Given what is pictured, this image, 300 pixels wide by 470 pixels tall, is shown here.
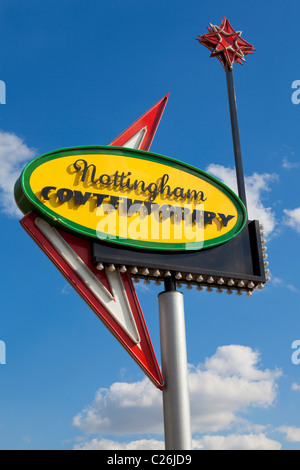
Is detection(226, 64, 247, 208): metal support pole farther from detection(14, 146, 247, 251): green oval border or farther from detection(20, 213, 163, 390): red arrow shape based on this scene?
detection(20, 213, 163, 390): red arrow shape

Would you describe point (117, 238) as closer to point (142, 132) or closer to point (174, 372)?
point (174, 372)

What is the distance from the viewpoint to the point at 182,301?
Answer: 468 inches

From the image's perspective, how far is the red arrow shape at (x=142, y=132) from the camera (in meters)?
13.0

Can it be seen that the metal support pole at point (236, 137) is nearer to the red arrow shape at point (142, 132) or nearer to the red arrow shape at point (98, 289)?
the red arrow shape at point (142, 132)

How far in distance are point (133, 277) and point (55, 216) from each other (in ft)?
6.51

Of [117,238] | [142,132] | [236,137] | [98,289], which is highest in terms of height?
[236,137]

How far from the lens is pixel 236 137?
47.6ft

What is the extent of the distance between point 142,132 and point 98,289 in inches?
159

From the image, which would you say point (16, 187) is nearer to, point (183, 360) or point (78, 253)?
point (78, 253)

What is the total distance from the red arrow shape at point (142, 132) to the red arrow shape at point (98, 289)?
9.01 ft

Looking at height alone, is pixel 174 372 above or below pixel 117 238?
below

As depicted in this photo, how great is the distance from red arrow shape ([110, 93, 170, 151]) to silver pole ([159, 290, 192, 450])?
11.4ft

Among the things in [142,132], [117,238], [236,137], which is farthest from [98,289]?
[236,137]
